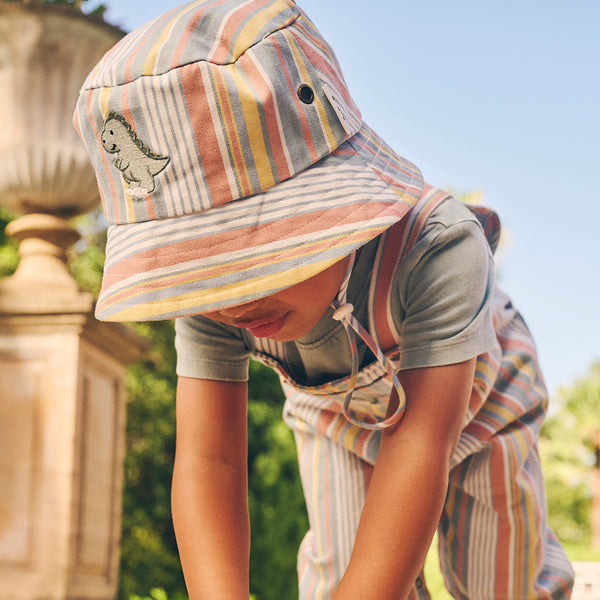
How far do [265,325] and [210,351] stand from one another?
0.35 m

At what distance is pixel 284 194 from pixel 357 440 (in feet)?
2.46

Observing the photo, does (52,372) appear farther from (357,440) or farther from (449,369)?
(449,369)

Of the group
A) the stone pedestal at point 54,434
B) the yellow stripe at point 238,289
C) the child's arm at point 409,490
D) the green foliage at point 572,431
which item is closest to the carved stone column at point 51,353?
the stone pedestal at point 54,434

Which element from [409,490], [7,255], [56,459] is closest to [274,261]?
[409,490]

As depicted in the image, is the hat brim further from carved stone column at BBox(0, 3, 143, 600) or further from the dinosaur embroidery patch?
carved stone column at BBox(0, 3, 143, 600)

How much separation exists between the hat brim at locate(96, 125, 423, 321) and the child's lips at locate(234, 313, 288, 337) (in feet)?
0.45

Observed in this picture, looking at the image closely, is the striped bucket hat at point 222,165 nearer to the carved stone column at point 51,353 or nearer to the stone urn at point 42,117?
the carved stone column at point 51,353

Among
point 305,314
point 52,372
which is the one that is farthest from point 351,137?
point 52,372

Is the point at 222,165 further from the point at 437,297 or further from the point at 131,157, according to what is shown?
the point at 437,297

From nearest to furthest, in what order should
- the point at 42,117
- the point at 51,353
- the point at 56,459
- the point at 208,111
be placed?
the point at 208,111
the point at 56,459
the point at 51,353
the point at 42,117

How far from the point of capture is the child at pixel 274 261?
1.15 metres

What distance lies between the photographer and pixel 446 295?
1.33 meters

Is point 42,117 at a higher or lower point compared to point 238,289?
higher

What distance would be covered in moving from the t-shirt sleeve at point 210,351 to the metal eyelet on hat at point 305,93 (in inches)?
22.7
